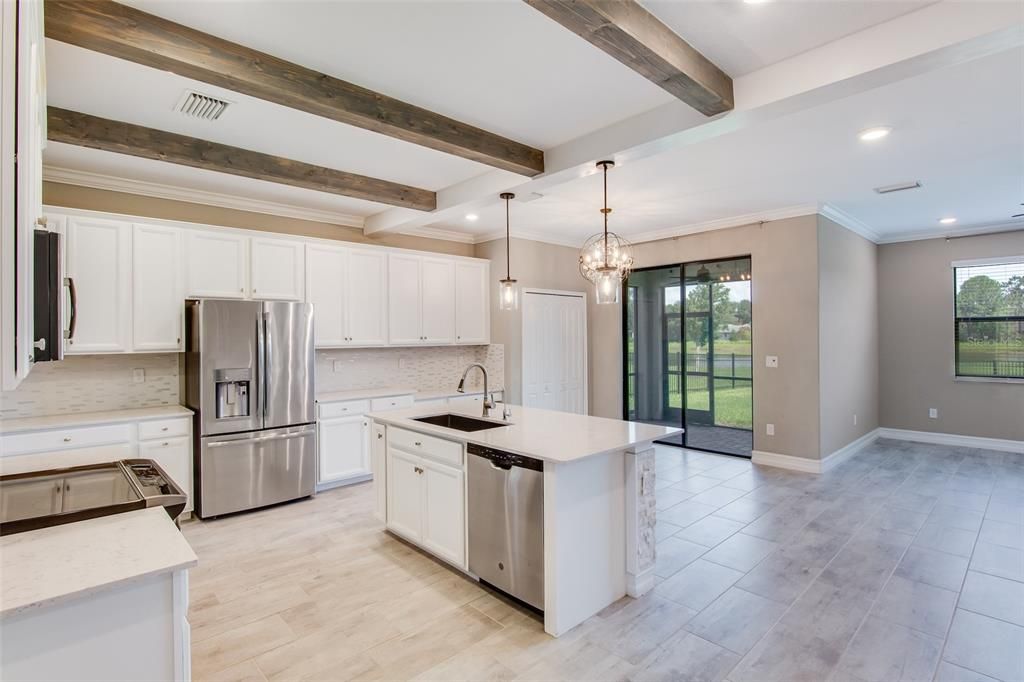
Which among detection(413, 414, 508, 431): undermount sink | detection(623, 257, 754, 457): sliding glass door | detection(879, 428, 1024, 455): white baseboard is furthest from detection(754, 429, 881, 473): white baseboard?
detection(413, 414, 508, 431): undermount sink

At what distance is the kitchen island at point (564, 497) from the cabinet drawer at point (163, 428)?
5.84 ft

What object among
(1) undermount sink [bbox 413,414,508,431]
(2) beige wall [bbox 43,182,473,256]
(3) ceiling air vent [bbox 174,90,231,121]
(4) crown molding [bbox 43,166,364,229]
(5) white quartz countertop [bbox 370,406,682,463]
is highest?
(3) ceiling air vent [bbox 174,90,231,121]

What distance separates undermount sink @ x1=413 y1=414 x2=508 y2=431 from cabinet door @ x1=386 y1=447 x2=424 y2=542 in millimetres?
318

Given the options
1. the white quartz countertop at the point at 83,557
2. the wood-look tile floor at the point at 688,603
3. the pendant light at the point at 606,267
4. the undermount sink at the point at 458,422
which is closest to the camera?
the white quartz countertop at the point at 83,557

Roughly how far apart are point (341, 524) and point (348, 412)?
1.22 metres

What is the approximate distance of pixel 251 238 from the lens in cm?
447

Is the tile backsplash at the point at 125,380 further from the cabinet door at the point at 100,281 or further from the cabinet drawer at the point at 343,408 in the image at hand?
the cabinet drawer at the point at 343,408

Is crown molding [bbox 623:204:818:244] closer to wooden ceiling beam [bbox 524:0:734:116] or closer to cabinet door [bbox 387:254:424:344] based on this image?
cabinet door [bbox 387:254:424:344]

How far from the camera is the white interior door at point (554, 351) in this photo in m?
6.11

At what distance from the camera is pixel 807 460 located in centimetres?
521

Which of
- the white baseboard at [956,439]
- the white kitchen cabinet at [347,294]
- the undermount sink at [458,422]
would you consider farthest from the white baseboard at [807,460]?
the white kitchen cabinet at [347,294]

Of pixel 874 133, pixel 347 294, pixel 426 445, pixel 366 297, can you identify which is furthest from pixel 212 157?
pixel 874 133

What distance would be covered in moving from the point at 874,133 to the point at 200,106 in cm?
414

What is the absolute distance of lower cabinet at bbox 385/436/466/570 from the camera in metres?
3.02
